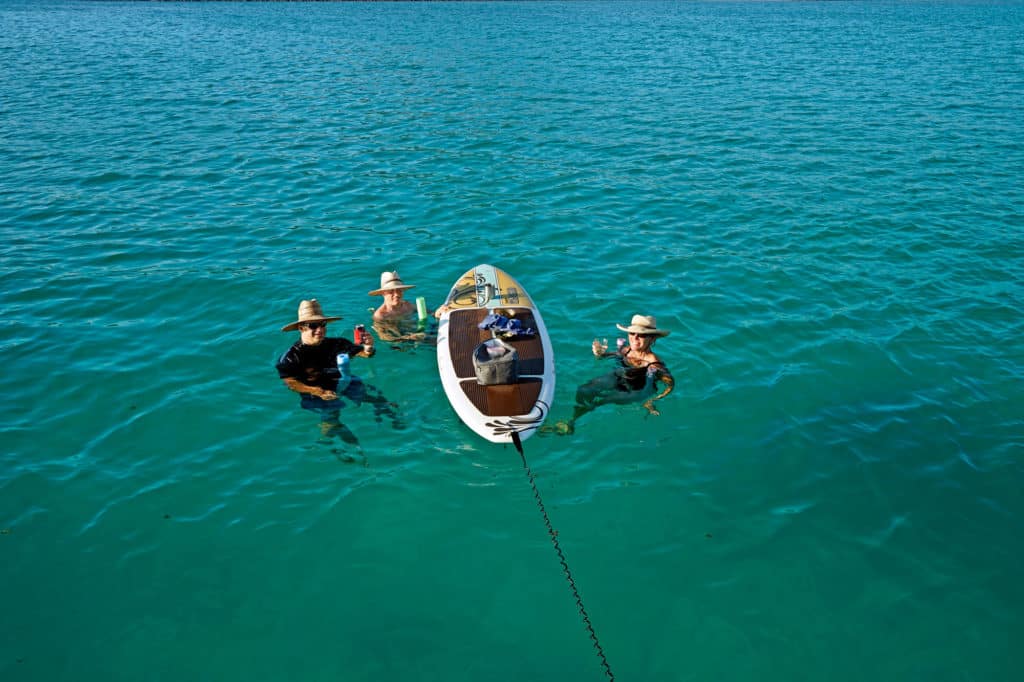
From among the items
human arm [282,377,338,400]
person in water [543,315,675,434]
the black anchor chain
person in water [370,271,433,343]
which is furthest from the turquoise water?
human arm [282,377,338,400]

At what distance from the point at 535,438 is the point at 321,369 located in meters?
3.59

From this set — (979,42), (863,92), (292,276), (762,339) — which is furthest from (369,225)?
(979,42)

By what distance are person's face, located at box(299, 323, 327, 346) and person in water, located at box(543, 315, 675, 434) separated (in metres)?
4.10

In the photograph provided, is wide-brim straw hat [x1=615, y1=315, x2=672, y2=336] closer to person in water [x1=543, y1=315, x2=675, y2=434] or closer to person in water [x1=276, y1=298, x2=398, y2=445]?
person in water [x1=543, y1=315, x2=675, y2=434]

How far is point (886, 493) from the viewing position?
393 inches

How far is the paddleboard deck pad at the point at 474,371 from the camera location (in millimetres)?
10070

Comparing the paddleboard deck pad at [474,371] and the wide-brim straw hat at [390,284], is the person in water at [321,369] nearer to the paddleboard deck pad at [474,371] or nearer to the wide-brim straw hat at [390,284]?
the paddleboard deck pad at [474,371]

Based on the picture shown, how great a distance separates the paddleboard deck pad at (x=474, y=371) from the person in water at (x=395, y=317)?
22.9 inches

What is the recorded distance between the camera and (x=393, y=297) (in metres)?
12.9

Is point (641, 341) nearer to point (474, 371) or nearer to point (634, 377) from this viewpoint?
point (634, 377)

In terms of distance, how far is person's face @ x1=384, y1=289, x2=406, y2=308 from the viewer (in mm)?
12891

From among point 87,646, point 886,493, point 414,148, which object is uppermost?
point 414,148

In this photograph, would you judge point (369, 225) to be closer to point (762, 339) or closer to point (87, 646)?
point (762, 339)

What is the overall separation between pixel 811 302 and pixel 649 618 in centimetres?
930
